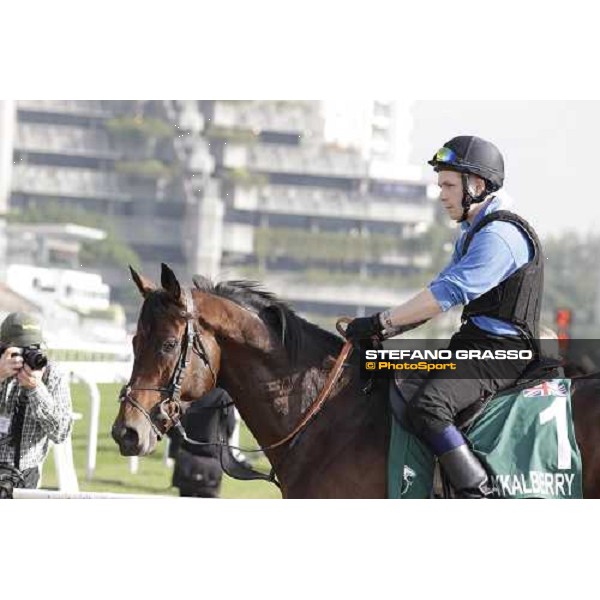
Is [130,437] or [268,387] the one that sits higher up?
[268,387]

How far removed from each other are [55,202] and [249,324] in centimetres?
270

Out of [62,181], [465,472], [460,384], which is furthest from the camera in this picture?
[62,181]

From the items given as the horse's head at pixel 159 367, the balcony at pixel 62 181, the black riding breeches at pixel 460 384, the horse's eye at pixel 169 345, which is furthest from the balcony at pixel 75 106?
the black riding breeches at pixel 460 384

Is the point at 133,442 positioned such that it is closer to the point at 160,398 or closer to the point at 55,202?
the point at 160,398

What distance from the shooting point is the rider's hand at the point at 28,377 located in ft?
15.4

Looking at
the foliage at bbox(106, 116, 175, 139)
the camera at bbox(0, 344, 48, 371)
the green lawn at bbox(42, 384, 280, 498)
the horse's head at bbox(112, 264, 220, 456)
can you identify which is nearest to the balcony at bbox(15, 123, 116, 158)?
the foliage at bbox(106, 116, 175, 139)

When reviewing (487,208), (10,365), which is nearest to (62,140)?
(10,365)

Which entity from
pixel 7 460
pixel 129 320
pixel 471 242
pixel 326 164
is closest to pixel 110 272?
pixel 129 320

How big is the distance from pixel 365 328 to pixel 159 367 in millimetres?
726

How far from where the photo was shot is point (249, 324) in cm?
412

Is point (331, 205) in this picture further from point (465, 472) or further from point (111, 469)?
point (465, 472)

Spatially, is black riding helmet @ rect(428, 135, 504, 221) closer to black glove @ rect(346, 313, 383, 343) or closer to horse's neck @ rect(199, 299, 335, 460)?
black glove @ rect(346, 313, 383, 343)

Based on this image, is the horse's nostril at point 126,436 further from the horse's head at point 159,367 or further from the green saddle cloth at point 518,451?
the green saddle cloth at point 518,451

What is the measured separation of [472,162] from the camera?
13.2 ft
